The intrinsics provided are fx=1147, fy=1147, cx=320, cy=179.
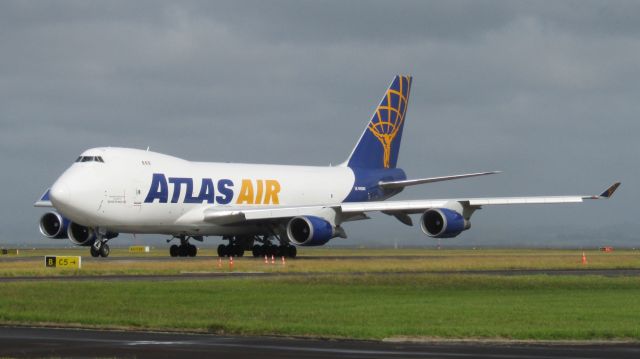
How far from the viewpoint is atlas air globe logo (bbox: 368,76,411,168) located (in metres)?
77.7

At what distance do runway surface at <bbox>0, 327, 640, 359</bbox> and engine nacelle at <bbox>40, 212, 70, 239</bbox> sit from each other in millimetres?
41932

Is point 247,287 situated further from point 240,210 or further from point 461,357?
point 240,210

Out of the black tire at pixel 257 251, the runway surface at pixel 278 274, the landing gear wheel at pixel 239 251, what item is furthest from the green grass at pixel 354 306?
the landing gear wheel at pixel 239 251

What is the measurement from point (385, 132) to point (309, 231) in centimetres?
2026

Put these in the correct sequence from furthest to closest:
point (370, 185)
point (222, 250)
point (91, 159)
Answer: point (370, 185) → point (222, 250) → point (91, 159)

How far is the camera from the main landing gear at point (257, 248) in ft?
214

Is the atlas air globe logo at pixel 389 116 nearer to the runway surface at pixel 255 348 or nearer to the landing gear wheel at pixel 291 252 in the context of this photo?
the landing gear wheel at pixel 291 252

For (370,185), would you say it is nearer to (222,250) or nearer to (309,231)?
(222,250)

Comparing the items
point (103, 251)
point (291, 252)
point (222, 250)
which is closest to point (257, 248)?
point (291, 252)

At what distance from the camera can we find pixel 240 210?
6400 centimetres

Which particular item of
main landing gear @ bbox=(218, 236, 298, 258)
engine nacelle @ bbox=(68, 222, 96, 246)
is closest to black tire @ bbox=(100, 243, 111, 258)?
engine nacelle @ bbox=(68, 222, 96, 246)

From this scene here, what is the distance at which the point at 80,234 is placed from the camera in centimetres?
6262

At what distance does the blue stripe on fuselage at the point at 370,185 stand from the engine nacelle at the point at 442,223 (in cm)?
1376

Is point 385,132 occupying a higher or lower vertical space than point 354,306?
higher
